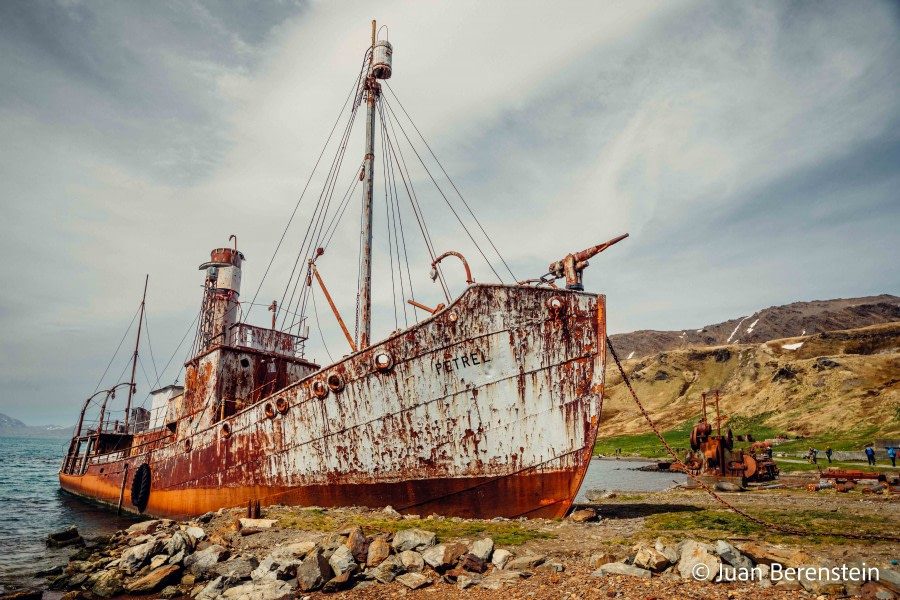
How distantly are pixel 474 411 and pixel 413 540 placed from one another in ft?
10.7

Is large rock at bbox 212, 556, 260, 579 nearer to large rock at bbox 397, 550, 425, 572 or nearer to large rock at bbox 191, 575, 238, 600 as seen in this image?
large rock at bbox 191, 575, 238, 600

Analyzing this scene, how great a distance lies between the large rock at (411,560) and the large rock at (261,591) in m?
1.86

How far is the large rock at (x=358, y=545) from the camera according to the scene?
8422 mm

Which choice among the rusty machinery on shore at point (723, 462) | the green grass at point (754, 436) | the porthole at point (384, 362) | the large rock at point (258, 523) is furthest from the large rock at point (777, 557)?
the green grass at point (754, 436)

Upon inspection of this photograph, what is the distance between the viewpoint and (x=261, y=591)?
7.61 metres

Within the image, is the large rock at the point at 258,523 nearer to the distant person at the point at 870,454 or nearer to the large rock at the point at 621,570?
the large rock at the point at 621,570

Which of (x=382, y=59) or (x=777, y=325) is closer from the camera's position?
(x=382, y=59)

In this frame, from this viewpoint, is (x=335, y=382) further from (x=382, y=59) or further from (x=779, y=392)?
(x=779, y=392)

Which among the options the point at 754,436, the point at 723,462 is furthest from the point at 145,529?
the point at 754,436

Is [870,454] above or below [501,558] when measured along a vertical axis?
below

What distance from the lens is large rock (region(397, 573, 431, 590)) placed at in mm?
7297

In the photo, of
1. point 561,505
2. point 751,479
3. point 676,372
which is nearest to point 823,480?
point 751,479

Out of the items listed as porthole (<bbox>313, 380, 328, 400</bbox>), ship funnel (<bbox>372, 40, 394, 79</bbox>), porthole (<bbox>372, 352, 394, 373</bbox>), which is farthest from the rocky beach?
ship funnel (<bbox>372, 40, 394, 79</bbox>)

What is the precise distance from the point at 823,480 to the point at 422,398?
19109 millimetres
